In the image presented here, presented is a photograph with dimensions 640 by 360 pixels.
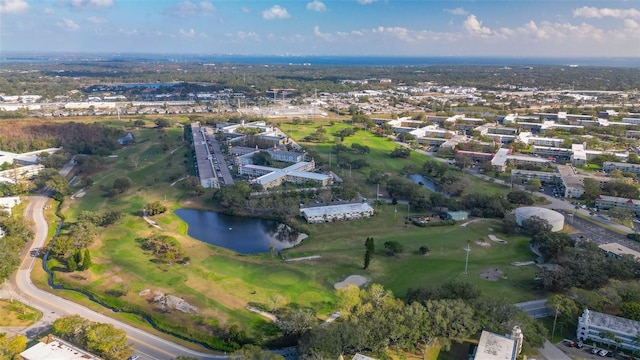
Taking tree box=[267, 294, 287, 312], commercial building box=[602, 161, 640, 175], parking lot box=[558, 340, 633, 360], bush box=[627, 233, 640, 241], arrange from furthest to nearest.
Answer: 1. commercial building box=[602, 161, 640, 175]
2. bush box=[627, 233, 640, 241]
3. tree box=[267, 294, 287, 312]
4. parking lot box=[558, 340, 633, 360]

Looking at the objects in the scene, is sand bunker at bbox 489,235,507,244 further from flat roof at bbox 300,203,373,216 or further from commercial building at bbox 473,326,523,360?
commercial building at bbox 473,326,523,360

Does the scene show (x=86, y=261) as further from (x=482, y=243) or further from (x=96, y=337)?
(x=482, y=243)

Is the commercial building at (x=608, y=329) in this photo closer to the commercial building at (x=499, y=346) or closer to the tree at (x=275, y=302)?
the commercial building at (x=499, y=346)

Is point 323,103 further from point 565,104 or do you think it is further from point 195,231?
point 195,231

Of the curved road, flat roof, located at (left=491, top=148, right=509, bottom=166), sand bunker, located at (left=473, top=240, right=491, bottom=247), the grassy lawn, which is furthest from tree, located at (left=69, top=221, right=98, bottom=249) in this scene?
flat roof, located at (left=491, top=148, right=509, bottom=166)

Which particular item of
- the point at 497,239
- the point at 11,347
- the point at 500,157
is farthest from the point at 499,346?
the point at 500,157
